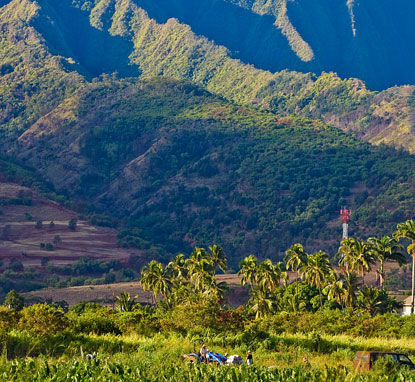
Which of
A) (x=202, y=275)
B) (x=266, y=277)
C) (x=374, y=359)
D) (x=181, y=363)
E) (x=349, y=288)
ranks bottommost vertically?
(x=181, y=363)

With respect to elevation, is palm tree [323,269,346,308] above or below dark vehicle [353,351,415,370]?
above

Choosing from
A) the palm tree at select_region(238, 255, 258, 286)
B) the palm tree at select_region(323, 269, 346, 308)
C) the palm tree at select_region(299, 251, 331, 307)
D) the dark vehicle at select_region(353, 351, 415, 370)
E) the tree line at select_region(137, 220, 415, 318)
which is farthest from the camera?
the palm tree at select_region(238, 255, 258, 286)

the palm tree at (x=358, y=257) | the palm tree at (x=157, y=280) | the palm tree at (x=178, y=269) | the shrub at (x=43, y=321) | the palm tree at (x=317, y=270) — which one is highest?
the palm tree at (x=358, y=257)

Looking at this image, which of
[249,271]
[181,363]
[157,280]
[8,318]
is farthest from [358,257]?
[181,363]

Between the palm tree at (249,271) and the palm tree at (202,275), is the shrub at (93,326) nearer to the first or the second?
the palm tree at (202,275)

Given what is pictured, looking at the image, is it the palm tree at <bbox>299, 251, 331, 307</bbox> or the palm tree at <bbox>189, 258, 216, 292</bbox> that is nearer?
the palm tree at <bbox>299, 251, 331, 307</bbox>

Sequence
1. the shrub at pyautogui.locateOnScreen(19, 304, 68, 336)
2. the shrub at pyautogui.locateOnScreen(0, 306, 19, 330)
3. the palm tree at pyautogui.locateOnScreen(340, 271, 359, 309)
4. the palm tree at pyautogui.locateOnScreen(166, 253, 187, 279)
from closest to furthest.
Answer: the shrub at pyautogui.locateOnScreen(19, 304, 68, 336) → the shrub at pyautogui.locateOnScreen(0, 306, 19, 330) → the palm tree at pyautogui.locateOnScreen(340, 271, 359, 309) → the palm tree at pyautogui.locateOnScreen(166, 253, 187, 279)

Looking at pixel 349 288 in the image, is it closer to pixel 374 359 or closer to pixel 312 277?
pixel 312 277

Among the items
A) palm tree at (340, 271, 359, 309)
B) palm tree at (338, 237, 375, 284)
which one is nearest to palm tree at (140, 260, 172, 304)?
palm tree at (338, 237, 375, 284)

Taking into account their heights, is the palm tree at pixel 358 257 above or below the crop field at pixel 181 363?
above

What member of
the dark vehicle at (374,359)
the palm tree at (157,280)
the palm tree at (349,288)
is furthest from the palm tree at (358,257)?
the dark vehicle at (374,359)

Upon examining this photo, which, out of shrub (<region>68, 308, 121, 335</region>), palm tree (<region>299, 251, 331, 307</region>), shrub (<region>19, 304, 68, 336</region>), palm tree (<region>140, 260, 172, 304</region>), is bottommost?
shrub (<region>68, 308, 121, 335</region>)

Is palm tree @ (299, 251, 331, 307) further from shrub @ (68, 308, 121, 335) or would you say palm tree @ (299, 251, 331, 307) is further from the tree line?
shrub @ (68, 308, 121, 335)

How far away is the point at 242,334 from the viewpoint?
245ft
